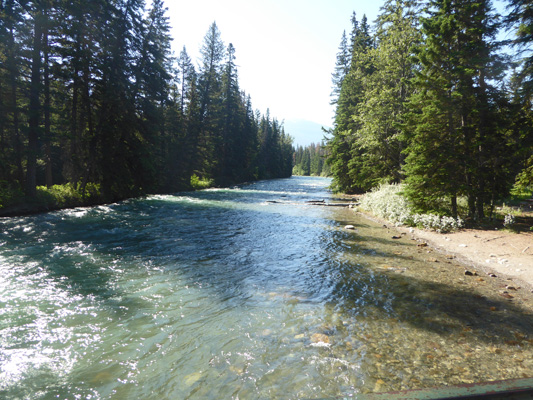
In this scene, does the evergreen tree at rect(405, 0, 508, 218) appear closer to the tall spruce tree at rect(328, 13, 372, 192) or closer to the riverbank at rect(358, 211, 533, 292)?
the riverbank at rect(358, 211, 533, 292)

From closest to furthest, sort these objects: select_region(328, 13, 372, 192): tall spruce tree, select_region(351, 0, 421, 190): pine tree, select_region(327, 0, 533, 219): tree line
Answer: select_region(327, 0, 533, 219): tree line → select_region(351, 0, 421, 190): pine tree → select_region(328, 13, 372, 192): tall spruce tree

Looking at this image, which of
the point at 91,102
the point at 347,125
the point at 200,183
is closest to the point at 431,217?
the point at 347,125

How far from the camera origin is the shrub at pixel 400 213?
13.2 meters

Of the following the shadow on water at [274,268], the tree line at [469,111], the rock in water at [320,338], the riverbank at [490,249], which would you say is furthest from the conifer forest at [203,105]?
the rock in water at [320,338]

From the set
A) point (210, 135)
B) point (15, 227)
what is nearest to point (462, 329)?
point (15, 227)

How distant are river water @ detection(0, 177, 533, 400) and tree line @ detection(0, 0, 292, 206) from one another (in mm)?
11440

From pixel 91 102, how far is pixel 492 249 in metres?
27.0

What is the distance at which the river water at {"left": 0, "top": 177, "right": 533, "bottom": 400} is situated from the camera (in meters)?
3.74

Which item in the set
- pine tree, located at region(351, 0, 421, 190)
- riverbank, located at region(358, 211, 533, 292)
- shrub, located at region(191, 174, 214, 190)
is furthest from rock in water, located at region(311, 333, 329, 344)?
shrub, located at region(191, 174, 214, 190)

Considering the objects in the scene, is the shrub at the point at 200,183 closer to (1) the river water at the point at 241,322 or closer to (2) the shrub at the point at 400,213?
(2) the shrub at the point at 400,213

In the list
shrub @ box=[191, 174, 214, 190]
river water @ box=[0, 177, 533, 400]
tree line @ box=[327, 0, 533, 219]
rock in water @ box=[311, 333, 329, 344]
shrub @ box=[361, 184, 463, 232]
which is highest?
tree line @ box=[327, 0, 533, 219]

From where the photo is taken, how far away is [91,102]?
22.3 m

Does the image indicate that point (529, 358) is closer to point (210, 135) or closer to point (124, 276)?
point (124, 276)

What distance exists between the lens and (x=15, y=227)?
12.4 meters
